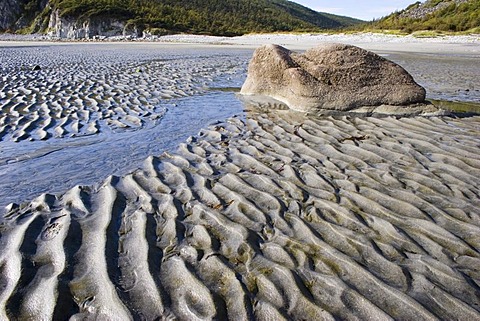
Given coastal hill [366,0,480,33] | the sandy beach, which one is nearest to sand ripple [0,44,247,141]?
the sandy beach

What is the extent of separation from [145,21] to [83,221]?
7109 cm

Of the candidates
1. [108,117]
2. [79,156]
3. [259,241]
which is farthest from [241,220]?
[108,117]

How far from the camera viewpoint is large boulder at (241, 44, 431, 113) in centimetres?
810

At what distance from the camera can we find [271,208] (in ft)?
12.5

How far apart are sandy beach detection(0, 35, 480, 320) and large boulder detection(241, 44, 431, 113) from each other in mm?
960

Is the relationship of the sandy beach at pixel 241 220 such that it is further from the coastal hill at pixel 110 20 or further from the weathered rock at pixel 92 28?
the weathered rock at pixel 92 28

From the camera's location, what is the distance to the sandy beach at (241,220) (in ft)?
8.30

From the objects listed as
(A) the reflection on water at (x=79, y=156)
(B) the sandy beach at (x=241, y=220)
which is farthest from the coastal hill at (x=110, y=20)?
(B) the sandy beach at (x=241, y=220)

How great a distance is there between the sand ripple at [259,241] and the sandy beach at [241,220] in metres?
0.01

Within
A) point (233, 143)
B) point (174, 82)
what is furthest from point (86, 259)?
point (174, 82)

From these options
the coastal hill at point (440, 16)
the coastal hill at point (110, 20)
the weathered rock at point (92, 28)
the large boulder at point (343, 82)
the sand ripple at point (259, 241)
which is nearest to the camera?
the sand ripple at point (259, 241)

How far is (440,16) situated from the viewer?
43.3 m

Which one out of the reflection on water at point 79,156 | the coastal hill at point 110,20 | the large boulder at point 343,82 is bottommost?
the reflection on water at point 79,156

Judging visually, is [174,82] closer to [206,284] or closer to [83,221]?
[83,221]
